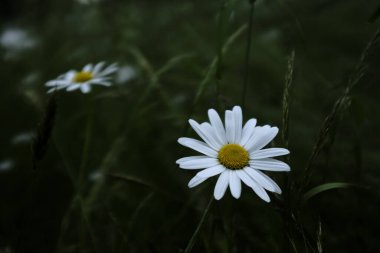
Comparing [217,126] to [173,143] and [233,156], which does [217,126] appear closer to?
[233,156]

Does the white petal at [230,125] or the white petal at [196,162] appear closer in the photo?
the white petal at [196,162]

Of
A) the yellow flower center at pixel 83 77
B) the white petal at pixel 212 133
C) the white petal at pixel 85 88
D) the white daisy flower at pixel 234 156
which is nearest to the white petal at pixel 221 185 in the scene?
the white daisy flower at pixel 234 156

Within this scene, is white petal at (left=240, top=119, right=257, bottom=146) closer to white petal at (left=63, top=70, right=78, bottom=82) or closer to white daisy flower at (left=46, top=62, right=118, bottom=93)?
white daisy flower at (left=46, top=62, right=118, bottom=93)

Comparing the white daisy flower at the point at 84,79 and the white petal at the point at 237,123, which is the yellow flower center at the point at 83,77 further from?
the white petal at the point at 237,123

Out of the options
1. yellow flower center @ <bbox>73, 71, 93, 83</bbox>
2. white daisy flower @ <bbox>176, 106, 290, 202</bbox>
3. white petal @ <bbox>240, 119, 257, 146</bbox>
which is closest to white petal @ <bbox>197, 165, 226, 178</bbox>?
white daisy flower @ <bbox>176, 106, 290, 202</bbox>

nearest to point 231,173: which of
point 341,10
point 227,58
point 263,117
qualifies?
point 263,117

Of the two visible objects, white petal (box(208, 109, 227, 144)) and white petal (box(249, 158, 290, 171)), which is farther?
white petal (box(208, 109, 227, 144))
